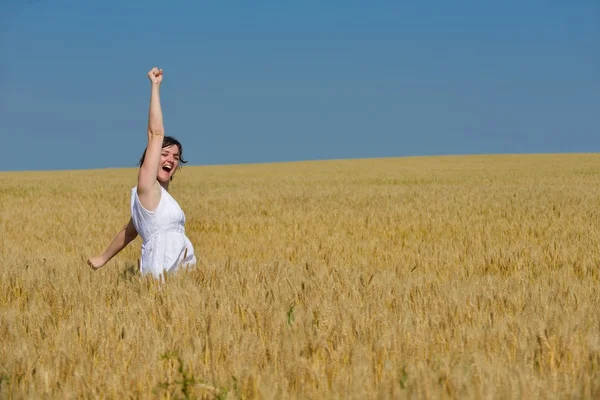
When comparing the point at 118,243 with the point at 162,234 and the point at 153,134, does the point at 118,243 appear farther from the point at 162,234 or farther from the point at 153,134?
the point at 153,134

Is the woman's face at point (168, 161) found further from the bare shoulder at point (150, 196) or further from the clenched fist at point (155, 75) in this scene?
the clenched fist at point (155, 75)

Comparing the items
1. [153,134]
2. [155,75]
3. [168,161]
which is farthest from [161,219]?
[155,75]

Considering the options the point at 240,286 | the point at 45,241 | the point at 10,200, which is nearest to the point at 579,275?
the point at 240,286

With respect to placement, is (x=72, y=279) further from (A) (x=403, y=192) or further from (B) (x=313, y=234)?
(A) (x=403, y=192)

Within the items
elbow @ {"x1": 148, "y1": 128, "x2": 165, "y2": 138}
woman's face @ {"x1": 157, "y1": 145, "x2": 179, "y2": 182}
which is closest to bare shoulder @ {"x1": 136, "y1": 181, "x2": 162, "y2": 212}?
woman's face @ {"x1": 157, "y1": 145, "x2": 179, "y2": 182}

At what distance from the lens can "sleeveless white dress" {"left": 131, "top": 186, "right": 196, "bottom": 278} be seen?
190 inches

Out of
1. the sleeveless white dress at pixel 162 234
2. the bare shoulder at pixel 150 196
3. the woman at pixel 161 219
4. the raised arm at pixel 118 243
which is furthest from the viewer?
the raised arm at pixel 118 243

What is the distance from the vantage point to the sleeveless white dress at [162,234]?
482 centimetres

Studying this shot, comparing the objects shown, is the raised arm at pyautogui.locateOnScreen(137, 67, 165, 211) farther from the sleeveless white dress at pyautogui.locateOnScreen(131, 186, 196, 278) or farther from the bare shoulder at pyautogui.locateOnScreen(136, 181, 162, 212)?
the sleeveless white dress at pyautogui.locateOnScreen(131, 186, 196, 278)

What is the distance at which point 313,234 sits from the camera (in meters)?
9.54

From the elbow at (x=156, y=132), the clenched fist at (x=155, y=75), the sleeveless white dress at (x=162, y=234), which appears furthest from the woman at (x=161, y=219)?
the clenched fist at (x=155, y=75)

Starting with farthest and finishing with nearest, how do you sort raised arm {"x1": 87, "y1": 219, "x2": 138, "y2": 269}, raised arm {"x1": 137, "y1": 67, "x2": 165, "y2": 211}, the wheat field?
raised arm {"x1": 87, "y1": 219, "x2": 138, "y2": 269} → raised arm {"x1": 137, "y1": 67, "x2": 165, "y2": 211} → the wheat field

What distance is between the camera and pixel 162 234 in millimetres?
4891

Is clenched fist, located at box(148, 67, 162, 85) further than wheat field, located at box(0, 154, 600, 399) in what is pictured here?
Yes
